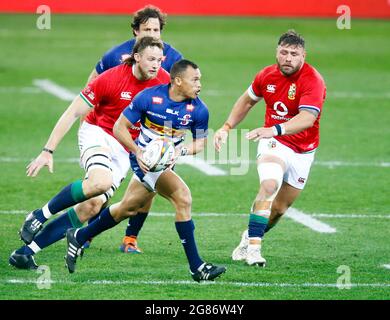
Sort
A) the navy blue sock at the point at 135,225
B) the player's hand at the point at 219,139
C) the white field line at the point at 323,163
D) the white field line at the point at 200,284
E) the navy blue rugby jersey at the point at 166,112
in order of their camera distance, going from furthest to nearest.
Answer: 1. the white field line at the point at 323,163
2. the navy blue sock at the point at 135,225
3. the player's hand at the point at 219,139
4. the navy blue rugby jersey at the point at 166,112
5. the white field line at the point at 200,284

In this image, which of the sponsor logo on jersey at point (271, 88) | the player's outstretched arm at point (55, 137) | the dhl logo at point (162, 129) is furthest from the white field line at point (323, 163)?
the dhl logo at point (162, 129)

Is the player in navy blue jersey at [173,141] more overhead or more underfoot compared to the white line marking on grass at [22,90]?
more overhead

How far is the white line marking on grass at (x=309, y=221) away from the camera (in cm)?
1206

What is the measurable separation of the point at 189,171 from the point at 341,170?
7.15ft

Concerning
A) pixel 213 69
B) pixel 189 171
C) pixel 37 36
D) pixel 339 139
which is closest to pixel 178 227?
pixel 189 171

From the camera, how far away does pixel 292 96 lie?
10.7m

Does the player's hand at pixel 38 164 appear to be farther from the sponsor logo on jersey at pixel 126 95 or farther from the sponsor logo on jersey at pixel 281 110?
the sponsor logo on jersey at pixel 281 110

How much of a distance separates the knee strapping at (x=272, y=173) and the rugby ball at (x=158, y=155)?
1.11 metres

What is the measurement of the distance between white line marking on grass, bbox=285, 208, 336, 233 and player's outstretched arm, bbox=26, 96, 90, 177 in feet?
10.3

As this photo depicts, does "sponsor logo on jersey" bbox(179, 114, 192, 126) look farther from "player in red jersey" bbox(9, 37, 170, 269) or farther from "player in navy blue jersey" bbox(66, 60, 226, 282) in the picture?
"player in red jersey" bbox(9, 37, 170, 269)

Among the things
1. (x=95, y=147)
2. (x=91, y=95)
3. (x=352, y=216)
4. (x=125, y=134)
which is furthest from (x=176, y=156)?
(x=352, y=216)

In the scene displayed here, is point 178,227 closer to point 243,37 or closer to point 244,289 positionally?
point 244,289

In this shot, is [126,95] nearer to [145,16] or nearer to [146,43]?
[146,43]
